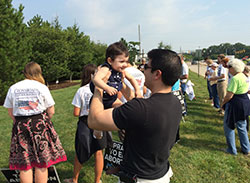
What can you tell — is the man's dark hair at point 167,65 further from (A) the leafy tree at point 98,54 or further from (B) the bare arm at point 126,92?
(A) the leafy tree at point 98,54

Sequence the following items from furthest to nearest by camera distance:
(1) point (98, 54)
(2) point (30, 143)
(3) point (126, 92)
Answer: (1) point (98, 54)
(2) point (30, 143)
(3) point (126, 92)

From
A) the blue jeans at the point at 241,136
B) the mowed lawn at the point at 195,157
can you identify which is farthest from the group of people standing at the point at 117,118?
the blue jeans at the point at 241,136

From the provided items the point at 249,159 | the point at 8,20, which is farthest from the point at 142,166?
the point at 8,20

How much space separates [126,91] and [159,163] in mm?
1076

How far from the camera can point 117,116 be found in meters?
1.42

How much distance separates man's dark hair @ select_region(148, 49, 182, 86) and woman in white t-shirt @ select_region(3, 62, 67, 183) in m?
1.88

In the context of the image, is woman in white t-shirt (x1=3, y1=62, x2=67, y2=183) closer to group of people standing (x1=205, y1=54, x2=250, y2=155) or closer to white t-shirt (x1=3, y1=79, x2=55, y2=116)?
white t-shirt (x1=3, y1=79, x2=55, y2=116)

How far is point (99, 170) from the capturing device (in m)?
3.12

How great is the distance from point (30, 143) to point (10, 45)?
1139cm

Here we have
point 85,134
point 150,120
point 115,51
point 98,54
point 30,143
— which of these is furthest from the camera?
point 98,54

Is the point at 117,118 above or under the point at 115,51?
under

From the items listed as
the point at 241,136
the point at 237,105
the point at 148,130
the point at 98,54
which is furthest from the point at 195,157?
the point at 98,54

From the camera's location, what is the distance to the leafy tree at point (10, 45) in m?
11.3

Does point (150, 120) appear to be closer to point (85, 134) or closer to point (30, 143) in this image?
point (85, 134)
